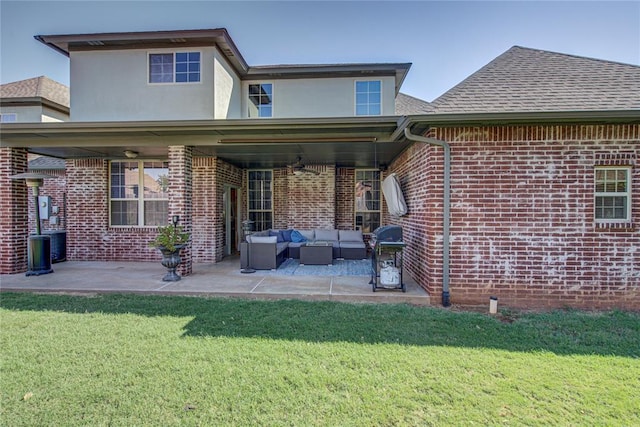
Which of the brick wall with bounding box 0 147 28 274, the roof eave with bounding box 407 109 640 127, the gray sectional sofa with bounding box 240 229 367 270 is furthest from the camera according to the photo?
the gray sectional sofa with bounding box 240 229 367 270

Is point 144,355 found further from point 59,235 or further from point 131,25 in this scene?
point 131,25

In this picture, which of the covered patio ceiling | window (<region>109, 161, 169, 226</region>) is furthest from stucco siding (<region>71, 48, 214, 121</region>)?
the covered patio ceiling

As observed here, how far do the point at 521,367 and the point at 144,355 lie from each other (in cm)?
396

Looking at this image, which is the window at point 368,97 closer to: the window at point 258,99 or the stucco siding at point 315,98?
the stucco siding at point 315,98

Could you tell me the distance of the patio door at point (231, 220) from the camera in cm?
964

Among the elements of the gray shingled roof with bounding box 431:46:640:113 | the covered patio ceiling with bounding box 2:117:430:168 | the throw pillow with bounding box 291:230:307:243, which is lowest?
the throw pillow with bounding box 291:230:307:243

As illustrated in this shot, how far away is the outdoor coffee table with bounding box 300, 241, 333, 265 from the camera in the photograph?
25.9 ft

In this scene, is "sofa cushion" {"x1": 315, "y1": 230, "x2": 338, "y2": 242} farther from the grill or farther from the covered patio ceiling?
the grill

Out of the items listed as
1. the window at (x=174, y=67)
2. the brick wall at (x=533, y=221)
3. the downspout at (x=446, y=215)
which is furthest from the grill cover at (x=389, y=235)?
the window at (x=174, y=67)

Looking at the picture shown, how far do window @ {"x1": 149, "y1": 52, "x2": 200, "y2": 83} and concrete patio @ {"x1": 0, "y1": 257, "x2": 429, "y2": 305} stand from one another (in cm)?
601

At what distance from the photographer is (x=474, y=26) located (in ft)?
23.8

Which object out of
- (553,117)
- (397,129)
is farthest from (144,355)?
(553,117)

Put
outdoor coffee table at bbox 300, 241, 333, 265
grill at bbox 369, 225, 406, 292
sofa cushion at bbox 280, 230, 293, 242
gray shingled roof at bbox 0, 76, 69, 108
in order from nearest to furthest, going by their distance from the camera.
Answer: grill at bbox 369, 225, 406, 292
outdoor coffee table at bbox 300, 241, 333, 265
sofa cushion at bbox 280, 230, 293, 242
gray shingled roof at bbox 0, 76, 69, 108

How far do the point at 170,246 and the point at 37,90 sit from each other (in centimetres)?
1434
